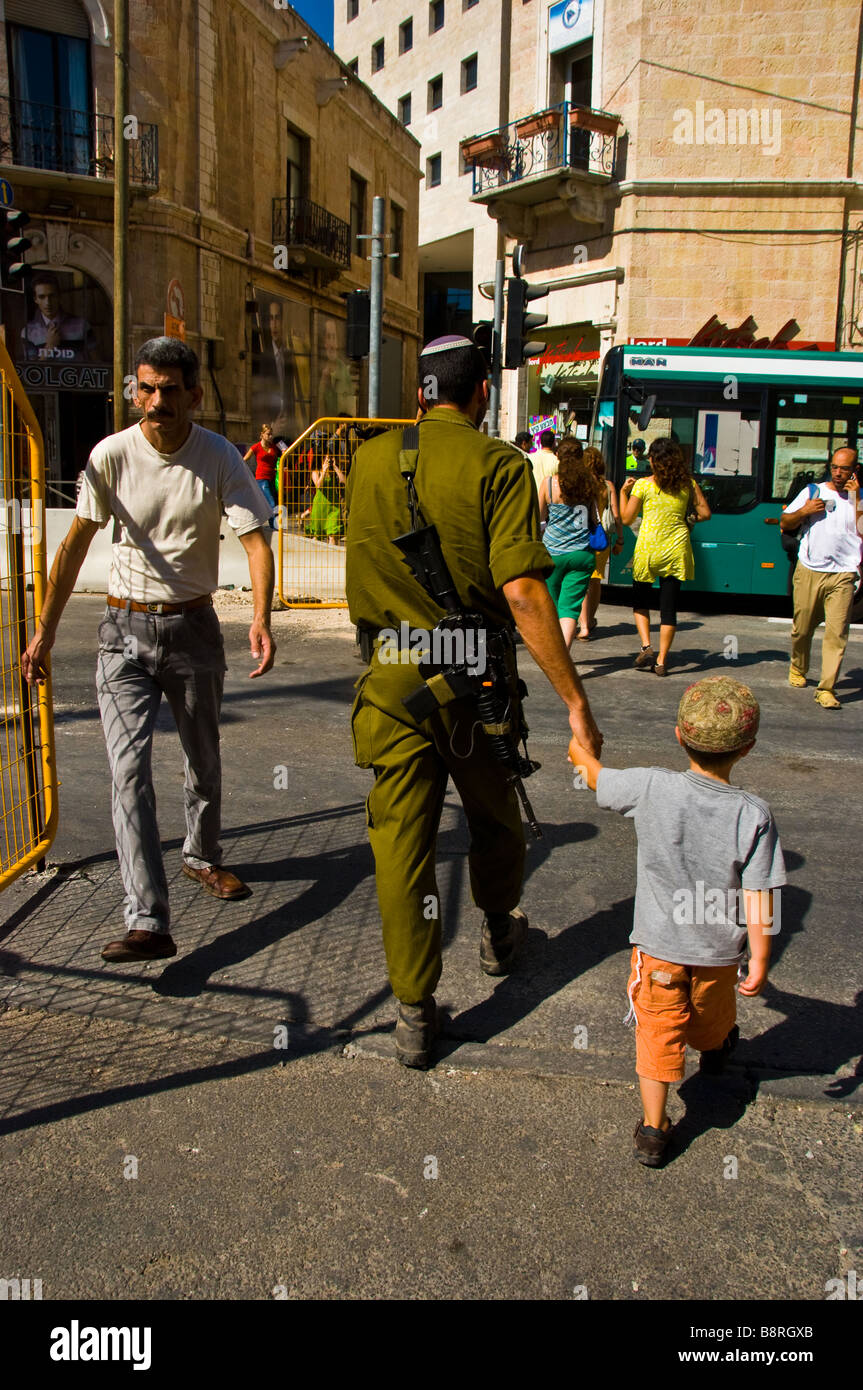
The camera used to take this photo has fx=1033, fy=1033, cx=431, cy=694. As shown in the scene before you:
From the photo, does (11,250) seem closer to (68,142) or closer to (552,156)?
(68,142)

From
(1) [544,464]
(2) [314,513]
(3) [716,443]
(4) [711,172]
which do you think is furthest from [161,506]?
(4) [711,172]

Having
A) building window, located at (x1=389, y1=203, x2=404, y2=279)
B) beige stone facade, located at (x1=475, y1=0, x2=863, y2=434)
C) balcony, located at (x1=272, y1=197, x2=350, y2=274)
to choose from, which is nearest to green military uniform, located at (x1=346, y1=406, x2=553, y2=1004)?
beige stone facade, located at (x1=475, y1=0, x2=863, y2=434)

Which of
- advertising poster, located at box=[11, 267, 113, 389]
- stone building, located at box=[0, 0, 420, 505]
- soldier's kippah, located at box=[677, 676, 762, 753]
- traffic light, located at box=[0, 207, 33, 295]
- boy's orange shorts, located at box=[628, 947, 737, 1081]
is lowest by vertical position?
boy's orange shorts, located at box=[628, 947, 737, 1081]

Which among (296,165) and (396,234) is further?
(396,234)

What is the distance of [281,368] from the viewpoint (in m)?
24.0

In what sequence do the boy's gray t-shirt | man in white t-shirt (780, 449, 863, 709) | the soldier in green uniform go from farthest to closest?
man in white t-shirt (780, 449, 863, 709)
the soldier in green uniform
the boy's gray t-shirt

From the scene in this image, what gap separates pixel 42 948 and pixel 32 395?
59.8 feet

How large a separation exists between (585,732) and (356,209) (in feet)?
97.1

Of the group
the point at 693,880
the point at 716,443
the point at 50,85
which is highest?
the point at 50,85

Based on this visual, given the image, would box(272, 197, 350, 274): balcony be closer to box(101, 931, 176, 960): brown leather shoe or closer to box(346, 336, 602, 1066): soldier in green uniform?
box(346, 336, 602, 1066): soldier in green uniform

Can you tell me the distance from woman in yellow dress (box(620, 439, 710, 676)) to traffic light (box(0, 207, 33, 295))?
15.8 ft

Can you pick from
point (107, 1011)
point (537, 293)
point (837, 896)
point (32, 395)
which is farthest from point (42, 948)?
point (32, 395)

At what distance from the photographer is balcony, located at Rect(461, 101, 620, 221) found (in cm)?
2119
